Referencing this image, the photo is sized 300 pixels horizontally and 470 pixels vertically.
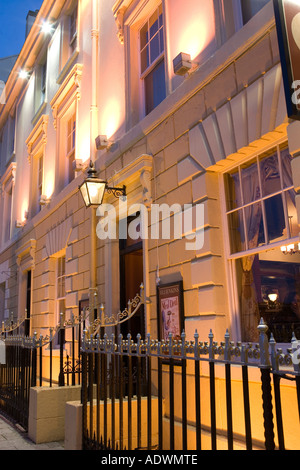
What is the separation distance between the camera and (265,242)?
456 centimetres

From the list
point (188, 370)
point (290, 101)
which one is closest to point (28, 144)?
point (188, 370)

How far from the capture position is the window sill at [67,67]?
1046 centimetres

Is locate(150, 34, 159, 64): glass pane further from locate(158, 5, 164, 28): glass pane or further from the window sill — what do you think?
the window sill

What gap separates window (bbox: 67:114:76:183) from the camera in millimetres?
10984

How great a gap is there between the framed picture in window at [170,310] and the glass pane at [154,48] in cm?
413

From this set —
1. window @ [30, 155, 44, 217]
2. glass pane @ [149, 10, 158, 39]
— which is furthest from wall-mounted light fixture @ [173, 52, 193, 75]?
window @ [30, 155, 44, 217]

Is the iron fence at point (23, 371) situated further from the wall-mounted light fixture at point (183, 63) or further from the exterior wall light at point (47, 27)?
the exterior wall light at point (47, 27)

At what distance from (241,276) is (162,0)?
4.73m

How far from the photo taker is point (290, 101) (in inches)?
131

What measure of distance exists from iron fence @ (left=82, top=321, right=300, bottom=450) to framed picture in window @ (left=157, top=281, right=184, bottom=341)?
426 millimetres

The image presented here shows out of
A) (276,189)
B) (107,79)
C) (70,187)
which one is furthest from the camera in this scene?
(70,187)

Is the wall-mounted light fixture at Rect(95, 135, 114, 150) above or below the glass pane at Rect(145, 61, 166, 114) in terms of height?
below

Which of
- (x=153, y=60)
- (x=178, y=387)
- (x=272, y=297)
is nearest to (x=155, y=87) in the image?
(x=153, y=60)
